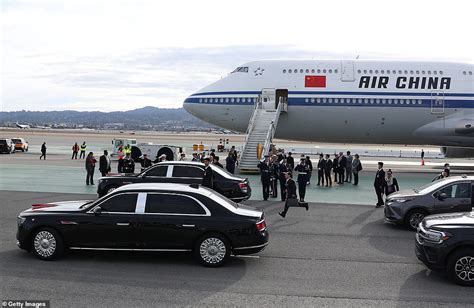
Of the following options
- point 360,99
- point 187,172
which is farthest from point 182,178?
point 360,99

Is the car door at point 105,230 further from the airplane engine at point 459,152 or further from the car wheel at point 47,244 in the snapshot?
the airplane engine at point 459,152

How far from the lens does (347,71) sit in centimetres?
3023

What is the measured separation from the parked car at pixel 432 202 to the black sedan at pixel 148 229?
5.35 metres

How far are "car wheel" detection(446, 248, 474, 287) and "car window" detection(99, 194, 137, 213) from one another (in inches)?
229

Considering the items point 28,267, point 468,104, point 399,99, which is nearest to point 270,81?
point 399,99

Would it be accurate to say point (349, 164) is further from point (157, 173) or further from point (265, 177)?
point (157, 173)

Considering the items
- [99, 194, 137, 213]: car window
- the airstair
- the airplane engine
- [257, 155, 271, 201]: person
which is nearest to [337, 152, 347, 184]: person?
the airstair

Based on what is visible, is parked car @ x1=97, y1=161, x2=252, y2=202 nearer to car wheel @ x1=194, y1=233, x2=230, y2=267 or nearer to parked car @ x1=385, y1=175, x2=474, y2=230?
parked car @ x1=385, y1=175, x2=474, y2=230

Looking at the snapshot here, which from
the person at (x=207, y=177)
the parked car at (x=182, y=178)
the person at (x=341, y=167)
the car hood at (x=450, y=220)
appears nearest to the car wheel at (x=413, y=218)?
the car hood at (x=450, y=220)

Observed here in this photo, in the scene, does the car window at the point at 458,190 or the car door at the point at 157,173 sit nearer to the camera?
the car window at the point at 458,190

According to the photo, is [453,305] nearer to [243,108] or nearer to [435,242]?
[435,242]

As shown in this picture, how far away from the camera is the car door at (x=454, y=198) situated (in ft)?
45.1

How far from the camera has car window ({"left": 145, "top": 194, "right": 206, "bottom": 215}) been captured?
10.4 metres

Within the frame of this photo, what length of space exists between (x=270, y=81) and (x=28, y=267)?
22327mm
